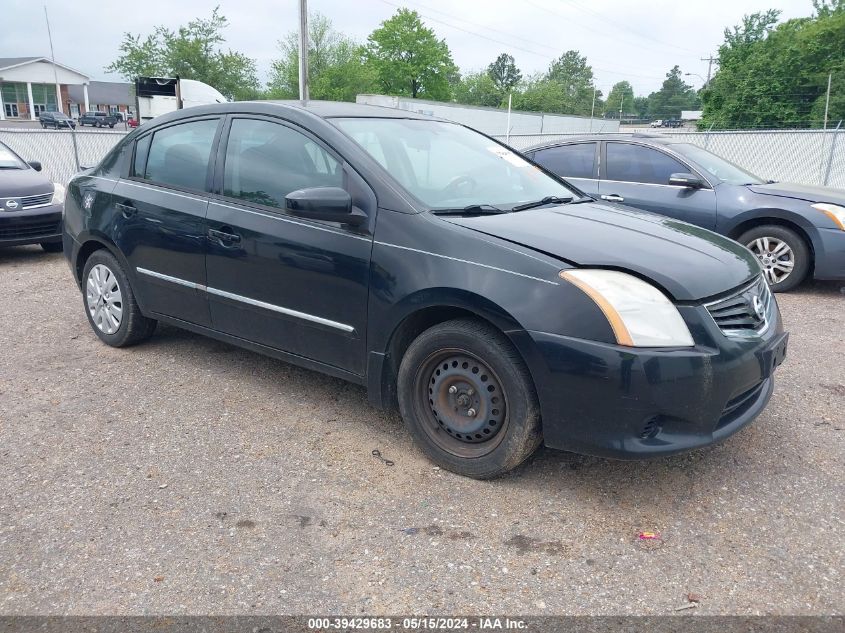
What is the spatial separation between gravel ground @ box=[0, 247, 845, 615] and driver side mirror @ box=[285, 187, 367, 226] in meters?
1.14

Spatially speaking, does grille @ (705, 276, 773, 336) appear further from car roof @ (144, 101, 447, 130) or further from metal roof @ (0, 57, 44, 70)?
metal roof @ (0, 57, 44, 70)

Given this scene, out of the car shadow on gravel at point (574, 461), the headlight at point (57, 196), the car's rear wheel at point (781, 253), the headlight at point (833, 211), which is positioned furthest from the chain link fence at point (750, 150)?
the car shadow on gravel at point (574, 461)

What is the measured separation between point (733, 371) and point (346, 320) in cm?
173

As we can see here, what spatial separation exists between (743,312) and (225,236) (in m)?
2.64

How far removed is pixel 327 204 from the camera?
3109mm

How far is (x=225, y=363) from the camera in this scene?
4.52 metres

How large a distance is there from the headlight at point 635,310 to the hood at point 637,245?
7cm

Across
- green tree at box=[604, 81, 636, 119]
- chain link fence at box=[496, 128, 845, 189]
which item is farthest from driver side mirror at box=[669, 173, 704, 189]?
green tree at box=[604, 81, 636, 119]

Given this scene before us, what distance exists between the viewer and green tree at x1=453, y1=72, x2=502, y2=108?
98.4 metres

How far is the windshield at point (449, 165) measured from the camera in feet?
11.0

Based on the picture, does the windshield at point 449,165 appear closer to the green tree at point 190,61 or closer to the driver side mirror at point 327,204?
the driver side mirror at point 327,204

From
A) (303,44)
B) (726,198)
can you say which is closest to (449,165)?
(726,198)

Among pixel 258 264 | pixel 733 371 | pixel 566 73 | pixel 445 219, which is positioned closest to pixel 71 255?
pixel 258 264

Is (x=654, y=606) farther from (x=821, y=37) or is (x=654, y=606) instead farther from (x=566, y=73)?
(x=566, y=73)
